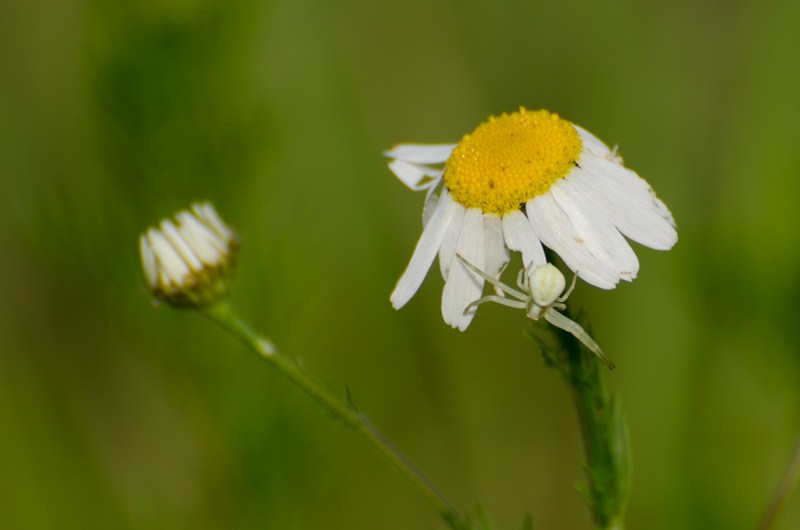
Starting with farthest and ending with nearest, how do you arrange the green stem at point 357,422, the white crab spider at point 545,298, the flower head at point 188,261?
the flower head at point 188,261
the green stem at point 357,422
the white crab spider at point 545,298

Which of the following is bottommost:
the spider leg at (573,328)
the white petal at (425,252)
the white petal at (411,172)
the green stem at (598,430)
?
the green stem at (598,430)

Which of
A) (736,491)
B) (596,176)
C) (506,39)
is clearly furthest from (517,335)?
(596,176)

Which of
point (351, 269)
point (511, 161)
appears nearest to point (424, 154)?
point (511, 161)

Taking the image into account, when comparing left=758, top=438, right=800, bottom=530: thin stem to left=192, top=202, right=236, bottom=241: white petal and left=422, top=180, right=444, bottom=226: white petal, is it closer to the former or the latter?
left=422, top=180, right=444, bottom=226: white petal

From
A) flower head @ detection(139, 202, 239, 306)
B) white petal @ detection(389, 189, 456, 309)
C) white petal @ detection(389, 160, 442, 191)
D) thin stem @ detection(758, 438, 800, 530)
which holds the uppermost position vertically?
flower head @ detection(139, 202, 239, 306)

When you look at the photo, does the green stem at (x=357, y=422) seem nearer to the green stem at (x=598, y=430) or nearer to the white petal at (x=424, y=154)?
the green stem at (x=598, y=430)

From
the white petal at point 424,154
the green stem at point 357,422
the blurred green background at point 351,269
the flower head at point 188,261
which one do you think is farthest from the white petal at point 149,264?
the blurred green background at point 351,269

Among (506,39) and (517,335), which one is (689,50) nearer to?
(506,39)

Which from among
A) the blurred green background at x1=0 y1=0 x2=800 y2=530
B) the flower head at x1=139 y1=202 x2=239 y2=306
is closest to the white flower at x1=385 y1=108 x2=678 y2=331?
the flower head at x1=139 y1=202 x2=239 y2=306
